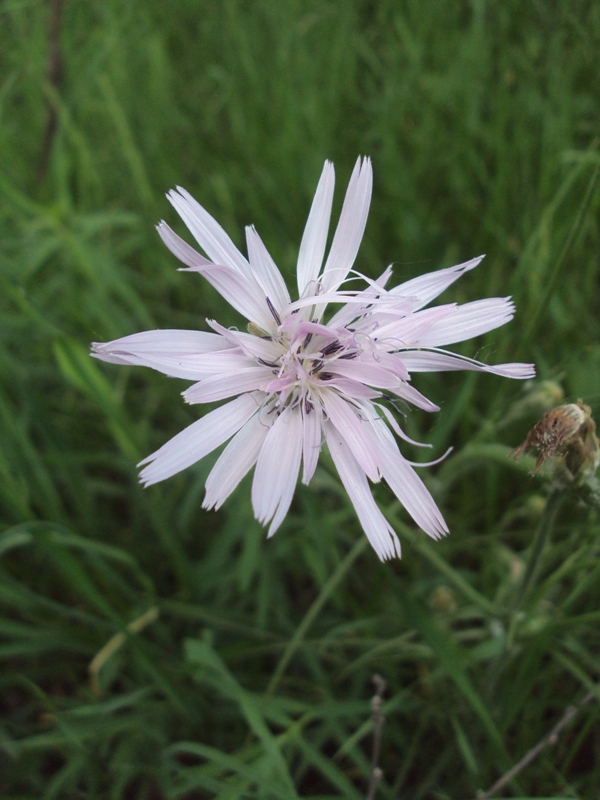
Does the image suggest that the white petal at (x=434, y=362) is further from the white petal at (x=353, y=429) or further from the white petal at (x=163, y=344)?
the white petal at (x=163, y=344)

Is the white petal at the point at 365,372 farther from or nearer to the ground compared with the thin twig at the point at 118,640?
farther from the ground

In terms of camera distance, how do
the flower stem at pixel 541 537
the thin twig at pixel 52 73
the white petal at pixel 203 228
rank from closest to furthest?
the white petal at pixel 203 228, the flower stem at pixel 541 537, the thin twig at pixel 52 73

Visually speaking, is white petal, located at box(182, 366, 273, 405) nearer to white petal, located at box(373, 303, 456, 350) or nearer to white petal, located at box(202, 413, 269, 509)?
white petal, located at box(202, 413, 269, 509)

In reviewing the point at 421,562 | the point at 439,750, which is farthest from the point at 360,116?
the point at 439,750

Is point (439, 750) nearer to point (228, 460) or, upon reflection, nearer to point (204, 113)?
point (228, 460)

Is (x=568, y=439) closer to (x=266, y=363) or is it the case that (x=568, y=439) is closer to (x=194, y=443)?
(x=266, y=363)

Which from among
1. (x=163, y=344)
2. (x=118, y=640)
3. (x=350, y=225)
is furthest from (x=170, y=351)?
(x=118, y=640)

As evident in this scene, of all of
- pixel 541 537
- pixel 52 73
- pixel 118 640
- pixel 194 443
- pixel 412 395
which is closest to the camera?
pixel 194 443

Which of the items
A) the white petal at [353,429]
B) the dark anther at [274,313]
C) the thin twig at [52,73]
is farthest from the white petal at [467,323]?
the thin twig at [52,73]
